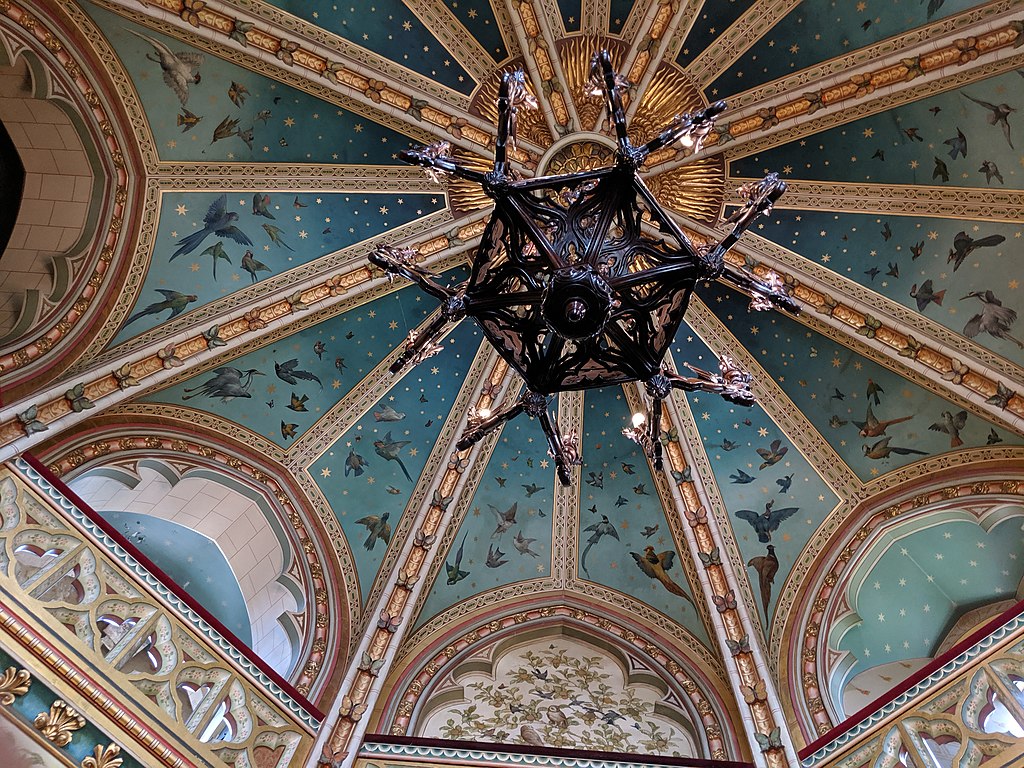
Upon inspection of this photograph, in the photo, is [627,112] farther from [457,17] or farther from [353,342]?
[353,342]

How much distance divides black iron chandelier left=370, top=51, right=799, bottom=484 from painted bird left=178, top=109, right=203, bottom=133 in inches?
163

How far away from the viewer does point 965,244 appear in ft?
36.8

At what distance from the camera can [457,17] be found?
1156 centimetres

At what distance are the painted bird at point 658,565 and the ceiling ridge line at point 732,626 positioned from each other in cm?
40

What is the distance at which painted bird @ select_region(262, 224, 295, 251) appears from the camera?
38.2ft

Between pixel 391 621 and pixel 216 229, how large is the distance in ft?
19.0

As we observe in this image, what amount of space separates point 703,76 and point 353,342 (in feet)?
20.6

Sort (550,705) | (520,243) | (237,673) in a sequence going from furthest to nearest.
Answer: (550,705)
(237,673)
(520,243)

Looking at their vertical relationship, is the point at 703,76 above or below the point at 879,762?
above

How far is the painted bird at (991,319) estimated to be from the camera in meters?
11.0

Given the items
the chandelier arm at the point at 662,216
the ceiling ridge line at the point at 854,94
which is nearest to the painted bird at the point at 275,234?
the ceiling ridge line at the point at 854,94

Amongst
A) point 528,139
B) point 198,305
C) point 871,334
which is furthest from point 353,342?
point 871,334

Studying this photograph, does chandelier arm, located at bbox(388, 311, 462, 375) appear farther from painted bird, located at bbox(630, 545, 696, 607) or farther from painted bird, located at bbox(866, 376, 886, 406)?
painted bird, located at bbox(866, 376, 886, 406)

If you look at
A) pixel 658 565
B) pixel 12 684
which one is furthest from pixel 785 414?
pixel 12 684
